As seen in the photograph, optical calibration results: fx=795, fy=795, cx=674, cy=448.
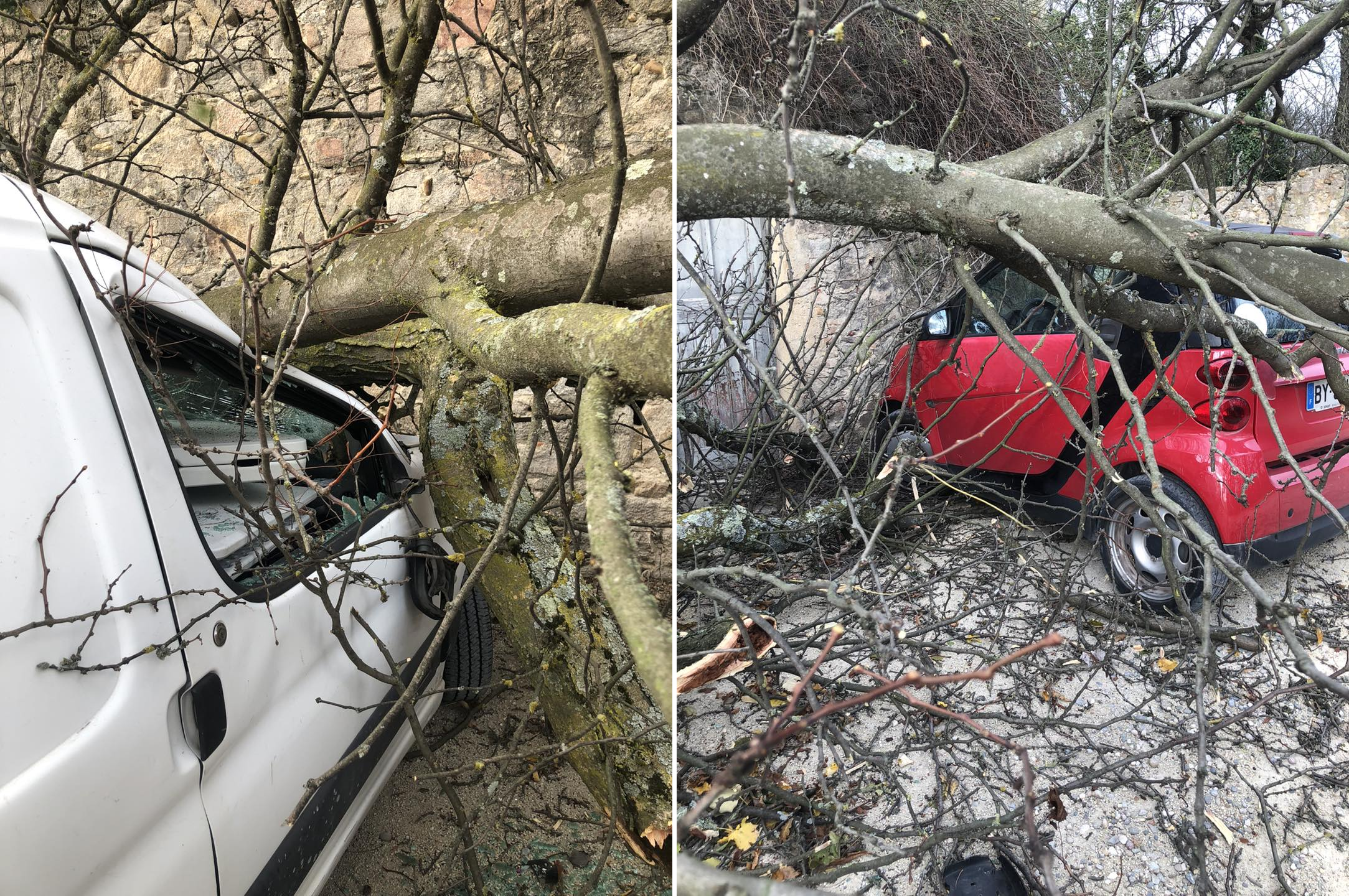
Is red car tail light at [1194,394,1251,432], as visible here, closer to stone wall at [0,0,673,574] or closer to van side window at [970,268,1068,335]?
van side window at [970,268,1068,335]

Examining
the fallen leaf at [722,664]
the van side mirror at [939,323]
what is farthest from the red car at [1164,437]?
the fallen leaf at [722,664]

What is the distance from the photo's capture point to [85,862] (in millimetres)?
1202

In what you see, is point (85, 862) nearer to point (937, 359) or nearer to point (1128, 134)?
point (1128, 134)

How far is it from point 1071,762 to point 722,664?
3.57 feet

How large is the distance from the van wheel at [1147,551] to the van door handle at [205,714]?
2.95 m

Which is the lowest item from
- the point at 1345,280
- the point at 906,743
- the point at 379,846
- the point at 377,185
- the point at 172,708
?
the point at 379,846

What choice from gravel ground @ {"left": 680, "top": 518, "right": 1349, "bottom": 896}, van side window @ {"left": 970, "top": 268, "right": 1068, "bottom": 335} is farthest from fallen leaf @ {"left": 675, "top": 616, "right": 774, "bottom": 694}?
van side window @ {"left": 970, "top": 268, "right": 1068, "bottom": 335}

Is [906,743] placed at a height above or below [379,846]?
above

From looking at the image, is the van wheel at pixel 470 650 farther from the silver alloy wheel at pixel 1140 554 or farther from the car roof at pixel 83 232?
the silver alloy wheel at pixel 1140 554

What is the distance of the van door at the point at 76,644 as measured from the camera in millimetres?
1155

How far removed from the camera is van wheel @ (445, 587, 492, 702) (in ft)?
9.89

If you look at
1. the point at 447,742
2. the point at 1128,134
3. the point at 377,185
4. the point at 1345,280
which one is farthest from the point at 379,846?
the point at 1128,134

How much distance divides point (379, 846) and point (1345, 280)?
2961mm

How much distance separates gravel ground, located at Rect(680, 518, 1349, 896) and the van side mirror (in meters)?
1.41
